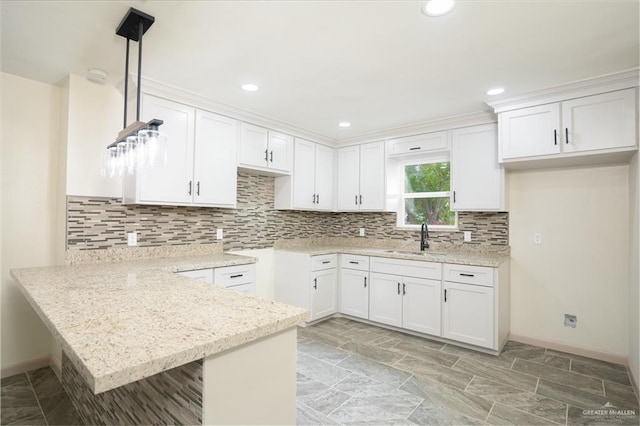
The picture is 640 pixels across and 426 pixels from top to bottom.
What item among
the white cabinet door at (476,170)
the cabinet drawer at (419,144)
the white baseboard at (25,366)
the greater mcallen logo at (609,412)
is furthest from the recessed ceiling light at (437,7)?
the white baseboard at (25,366)

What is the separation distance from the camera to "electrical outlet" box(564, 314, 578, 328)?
3.14m

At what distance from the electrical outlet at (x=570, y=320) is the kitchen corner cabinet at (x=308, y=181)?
292 cm

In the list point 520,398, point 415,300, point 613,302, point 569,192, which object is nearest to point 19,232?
point 415,300

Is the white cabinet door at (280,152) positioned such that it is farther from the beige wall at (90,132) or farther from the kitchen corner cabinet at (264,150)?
the beige wall at (90,132)

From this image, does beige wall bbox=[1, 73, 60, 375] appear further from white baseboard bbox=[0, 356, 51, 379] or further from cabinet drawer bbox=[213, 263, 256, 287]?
cabinet drawer bbox=[213, 263, 256, 287]

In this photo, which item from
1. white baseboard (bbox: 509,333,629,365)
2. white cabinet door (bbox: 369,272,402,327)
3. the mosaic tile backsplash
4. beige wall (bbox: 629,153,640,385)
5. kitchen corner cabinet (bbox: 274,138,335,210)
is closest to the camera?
beige wall (bbox: 629,153,640,385)

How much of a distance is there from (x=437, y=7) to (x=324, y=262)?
9.62 feet

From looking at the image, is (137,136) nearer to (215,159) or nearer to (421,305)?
(215,159)

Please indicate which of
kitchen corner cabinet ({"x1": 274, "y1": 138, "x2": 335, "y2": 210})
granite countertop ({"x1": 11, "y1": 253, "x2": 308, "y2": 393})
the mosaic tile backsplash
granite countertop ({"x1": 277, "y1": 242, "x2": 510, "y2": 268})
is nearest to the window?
the mosaic tile backsplash

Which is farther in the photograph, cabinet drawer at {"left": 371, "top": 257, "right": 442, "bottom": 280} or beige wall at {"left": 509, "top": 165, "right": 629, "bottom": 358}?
cabinet drawer at {"left": 371, "top": 257, "right": 442, "bottom": 280}

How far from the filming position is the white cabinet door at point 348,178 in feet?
14.7

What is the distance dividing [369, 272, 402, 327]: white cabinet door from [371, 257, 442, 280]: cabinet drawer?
0.07 metres

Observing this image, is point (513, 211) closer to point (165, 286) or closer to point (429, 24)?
point (429, 24)

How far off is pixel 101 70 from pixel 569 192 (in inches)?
170
